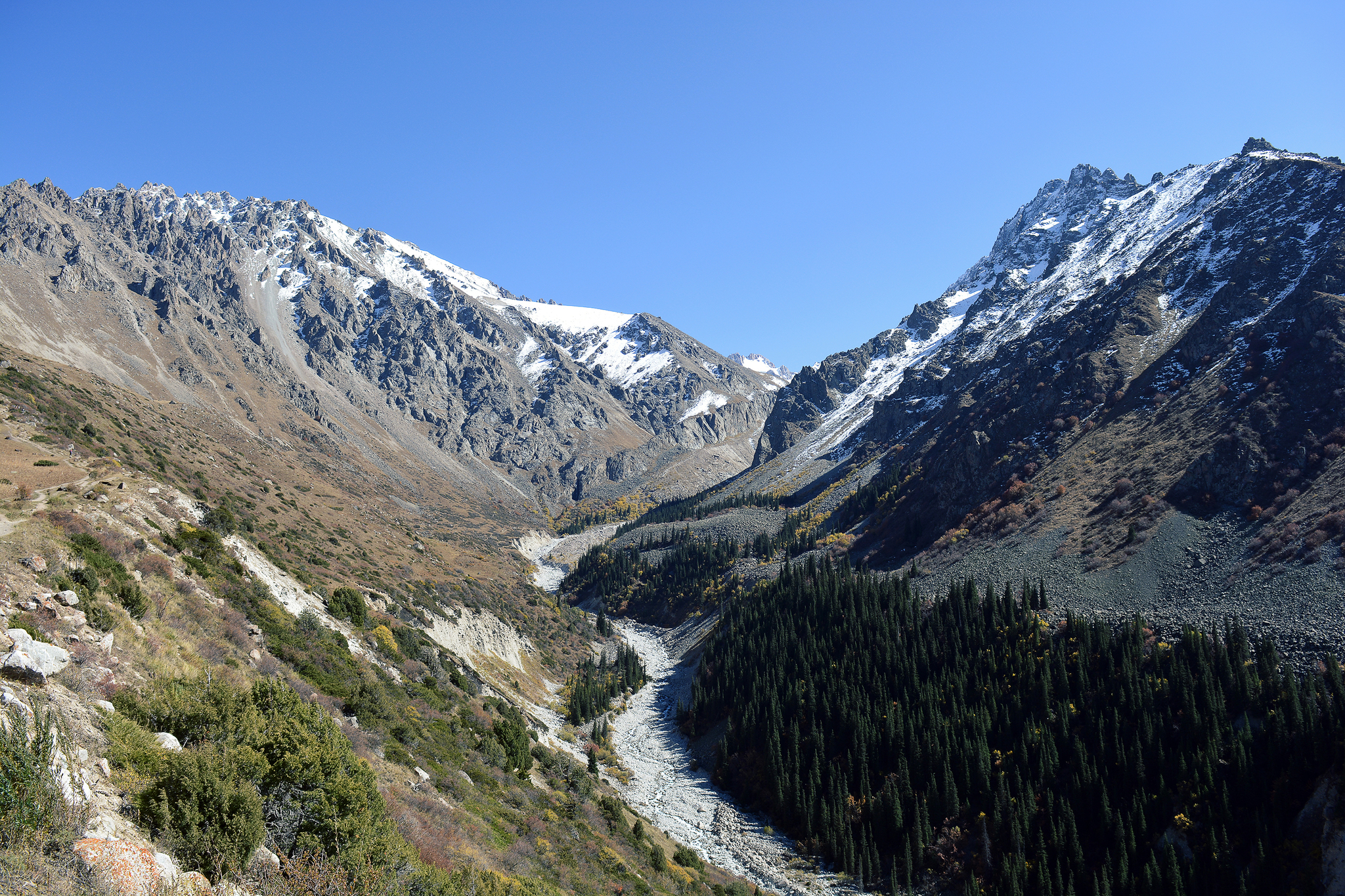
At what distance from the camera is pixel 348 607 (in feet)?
135

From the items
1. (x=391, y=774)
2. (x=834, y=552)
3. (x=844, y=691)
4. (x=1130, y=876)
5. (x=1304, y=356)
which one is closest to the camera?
(x=391, y=774)

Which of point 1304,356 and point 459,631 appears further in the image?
point 1304,356

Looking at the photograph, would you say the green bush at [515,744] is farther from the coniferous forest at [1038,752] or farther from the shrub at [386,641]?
the coniferous forest at [1038,752]

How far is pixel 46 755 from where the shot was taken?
1057cm

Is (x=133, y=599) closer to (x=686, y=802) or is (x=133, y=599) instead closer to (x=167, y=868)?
(x=167, y=868)

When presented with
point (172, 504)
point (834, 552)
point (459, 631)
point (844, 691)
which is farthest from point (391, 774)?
point (834, 552)

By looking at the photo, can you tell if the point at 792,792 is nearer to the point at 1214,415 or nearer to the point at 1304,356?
the point at 1214,415

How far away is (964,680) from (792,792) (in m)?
20.0

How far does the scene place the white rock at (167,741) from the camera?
1379 centimetres

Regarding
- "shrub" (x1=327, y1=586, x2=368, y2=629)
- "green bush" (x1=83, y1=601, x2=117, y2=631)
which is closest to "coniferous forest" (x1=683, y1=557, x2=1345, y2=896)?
"shrub" (x1=327, y1=586, x2=368, y2=629)

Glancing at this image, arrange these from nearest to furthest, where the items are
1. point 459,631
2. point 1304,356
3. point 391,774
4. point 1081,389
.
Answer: point 391,774, point 459,631, point 1304,356, point 1081,389

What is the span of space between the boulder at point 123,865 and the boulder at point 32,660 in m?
5.26

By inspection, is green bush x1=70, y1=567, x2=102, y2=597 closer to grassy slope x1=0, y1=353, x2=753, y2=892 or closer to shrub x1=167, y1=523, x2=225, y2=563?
grassy slope x1=0, y1=353, x2=753, y2=892

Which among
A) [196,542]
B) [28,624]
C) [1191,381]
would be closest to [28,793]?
[28,624]
